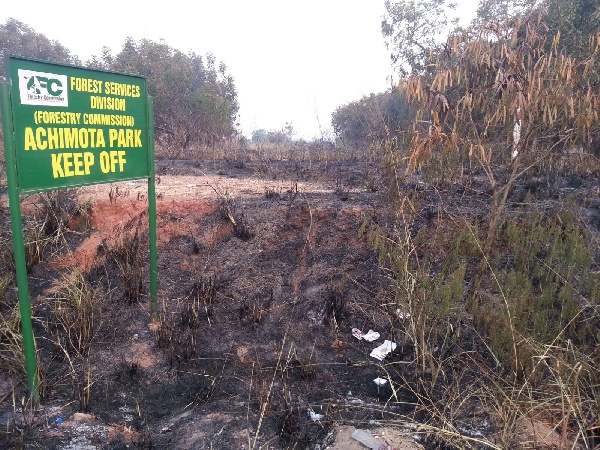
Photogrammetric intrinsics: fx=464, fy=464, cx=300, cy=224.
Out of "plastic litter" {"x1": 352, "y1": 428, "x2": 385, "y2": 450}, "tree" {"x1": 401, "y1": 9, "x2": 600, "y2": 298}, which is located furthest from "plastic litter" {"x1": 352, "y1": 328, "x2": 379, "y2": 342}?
"plastic litter" {"x1": 352, "y1": 428, "x2": 385, "y2": 450}

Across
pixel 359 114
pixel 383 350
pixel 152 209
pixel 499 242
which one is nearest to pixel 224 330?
pixel 152 209

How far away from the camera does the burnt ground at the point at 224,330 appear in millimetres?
3092

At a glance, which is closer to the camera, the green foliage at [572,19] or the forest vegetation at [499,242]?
the forest vegetation at [499,242]

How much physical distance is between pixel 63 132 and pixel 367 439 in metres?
2.93

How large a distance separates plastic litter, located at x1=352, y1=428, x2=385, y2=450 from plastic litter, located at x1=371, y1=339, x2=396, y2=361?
1.06 metres

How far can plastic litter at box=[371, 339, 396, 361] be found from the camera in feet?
13.4

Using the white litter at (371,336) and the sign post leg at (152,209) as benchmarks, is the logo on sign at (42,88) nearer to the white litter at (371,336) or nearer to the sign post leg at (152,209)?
the sign post leg at (152,209)

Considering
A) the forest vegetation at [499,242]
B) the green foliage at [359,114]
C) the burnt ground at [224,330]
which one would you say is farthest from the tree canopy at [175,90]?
the forest vegetation at [499,242]

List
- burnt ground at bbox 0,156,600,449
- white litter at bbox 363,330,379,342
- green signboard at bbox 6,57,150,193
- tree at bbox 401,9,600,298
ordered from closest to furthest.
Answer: green signboard at bbox 6,57,150,193, burnt ground at bbox 0,156,600,449, tree at bbox 401,9,600,298, white litter at bbox 363,330,379,342

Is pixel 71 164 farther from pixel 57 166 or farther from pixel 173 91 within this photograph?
pixel 173 91

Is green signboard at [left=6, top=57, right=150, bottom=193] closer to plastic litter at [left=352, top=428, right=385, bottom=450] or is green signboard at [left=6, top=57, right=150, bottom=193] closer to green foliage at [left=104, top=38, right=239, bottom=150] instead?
plastic litter at [left=352, top=428, right=385, bottom=450]

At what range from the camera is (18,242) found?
9.93ft

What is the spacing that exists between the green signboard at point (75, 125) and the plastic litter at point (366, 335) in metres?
2.44

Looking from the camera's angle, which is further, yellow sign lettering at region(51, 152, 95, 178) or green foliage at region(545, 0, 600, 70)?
green foliage at region(545, 0, 600, 70)
